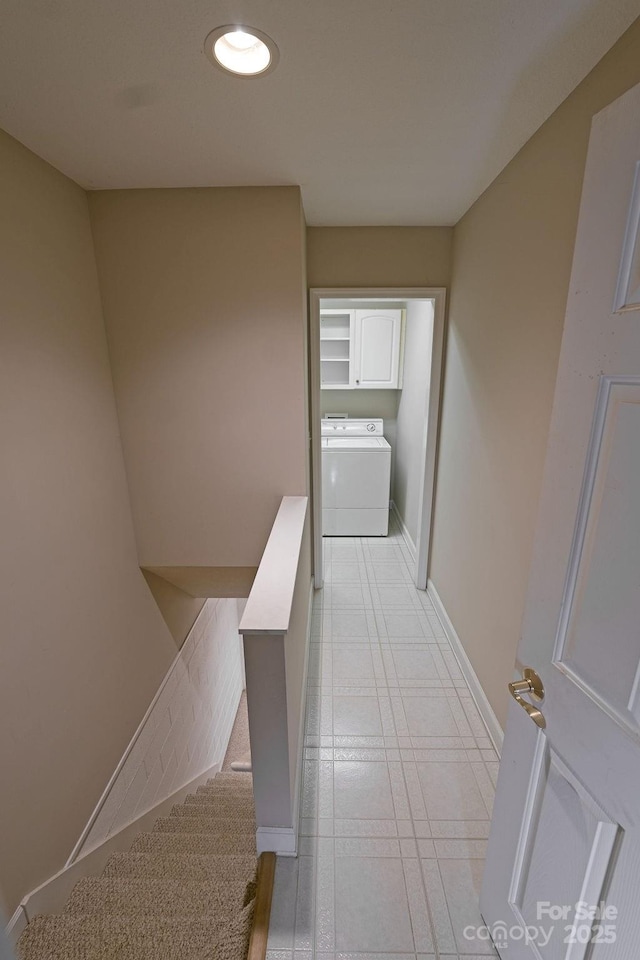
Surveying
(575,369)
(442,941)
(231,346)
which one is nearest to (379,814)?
(442,941)

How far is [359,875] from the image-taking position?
129 cm

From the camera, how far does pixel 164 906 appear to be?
115 cm

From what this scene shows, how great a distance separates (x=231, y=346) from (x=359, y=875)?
2087 millimetres

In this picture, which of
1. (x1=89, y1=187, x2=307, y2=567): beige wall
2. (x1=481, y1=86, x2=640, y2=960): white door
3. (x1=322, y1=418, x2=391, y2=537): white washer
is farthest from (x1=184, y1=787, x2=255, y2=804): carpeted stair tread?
(x1=322, y1=418, x2=391, y2=537): white washer

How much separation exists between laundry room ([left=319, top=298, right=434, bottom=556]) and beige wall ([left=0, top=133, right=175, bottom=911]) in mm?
2034

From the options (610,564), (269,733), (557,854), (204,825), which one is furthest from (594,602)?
(204,825)

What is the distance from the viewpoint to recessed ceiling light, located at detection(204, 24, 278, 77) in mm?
908

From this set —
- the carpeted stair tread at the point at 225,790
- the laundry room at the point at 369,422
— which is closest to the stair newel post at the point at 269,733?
the carpeted stair tread at the point at 225,790

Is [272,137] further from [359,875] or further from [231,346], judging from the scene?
[359,875]

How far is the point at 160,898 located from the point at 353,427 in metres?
3.47

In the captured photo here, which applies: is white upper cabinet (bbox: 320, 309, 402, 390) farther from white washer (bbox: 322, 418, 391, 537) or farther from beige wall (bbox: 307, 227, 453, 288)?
beige wall (bbox: 307, 227, 453, 288)

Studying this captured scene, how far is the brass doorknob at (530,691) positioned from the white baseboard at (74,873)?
1167 millimetres

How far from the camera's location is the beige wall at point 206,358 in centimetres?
178

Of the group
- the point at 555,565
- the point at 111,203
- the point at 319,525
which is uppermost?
the point at 111,203
